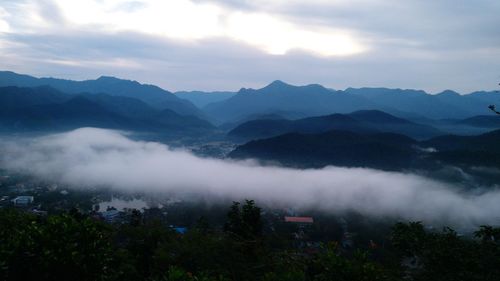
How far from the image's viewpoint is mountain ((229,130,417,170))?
297 ft

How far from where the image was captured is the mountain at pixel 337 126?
14862 centimetres

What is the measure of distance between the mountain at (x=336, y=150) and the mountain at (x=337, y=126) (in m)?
37.8

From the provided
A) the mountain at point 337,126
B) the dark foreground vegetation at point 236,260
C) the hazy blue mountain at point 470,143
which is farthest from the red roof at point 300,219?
the mountain at point 337,126

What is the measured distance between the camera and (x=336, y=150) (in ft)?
329

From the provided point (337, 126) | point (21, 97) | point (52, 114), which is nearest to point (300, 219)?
point (337, 126)

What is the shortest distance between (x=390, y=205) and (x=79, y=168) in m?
77.8

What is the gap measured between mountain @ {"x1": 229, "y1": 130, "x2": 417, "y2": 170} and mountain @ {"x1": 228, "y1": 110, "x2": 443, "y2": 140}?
37.8 metres

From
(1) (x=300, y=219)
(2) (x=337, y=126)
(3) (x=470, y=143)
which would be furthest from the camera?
Result: (2) (x=337, y=126)

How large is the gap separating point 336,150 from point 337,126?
47.6 metres

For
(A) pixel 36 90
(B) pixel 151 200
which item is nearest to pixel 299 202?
(B) pixel 151 200

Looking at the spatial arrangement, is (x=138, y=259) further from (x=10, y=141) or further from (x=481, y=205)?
(x=10, y=141)

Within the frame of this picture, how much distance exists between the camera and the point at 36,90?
191875 millimetres

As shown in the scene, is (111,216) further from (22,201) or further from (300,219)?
(300,219)

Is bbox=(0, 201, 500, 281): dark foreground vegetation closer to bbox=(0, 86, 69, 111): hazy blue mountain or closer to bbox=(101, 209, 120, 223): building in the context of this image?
bbox=(101, 209, 120, 223): building
